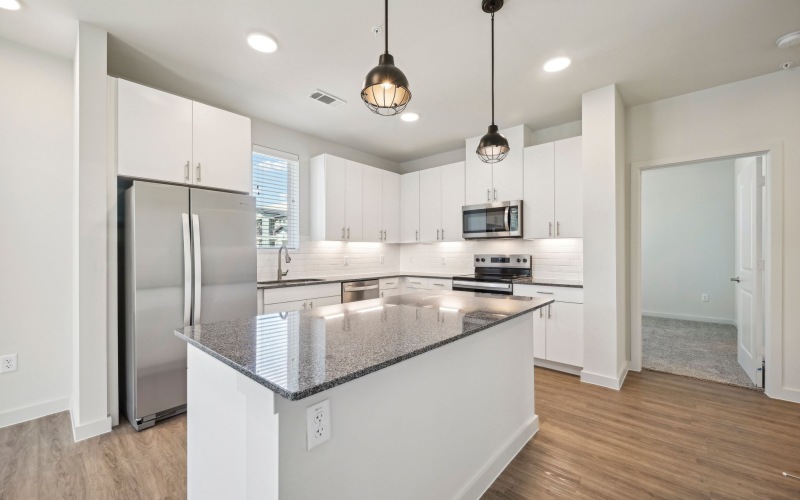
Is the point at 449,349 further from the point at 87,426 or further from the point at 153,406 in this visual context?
the point at 87,426

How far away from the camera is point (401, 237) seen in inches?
207

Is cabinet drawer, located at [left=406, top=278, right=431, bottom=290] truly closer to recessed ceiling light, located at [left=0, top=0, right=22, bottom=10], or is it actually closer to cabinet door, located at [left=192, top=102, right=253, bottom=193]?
cabinet door, located at [left=192, top=102, right=253, bottom=193]

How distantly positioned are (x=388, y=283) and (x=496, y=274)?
1.42 metres

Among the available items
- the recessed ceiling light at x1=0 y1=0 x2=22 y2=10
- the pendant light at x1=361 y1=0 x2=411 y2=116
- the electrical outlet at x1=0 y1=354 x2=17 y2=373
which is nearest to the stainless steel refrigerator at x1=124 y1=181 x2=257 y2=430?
the electrical outlet at x1=0 y1=354 x2=17 y2=373

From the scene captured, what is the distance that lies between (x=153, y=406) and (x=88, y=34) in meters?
2.56

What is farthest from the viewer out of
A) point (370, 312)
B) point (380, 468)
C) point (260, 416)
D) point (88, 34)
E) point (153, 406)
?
point (153, 406)

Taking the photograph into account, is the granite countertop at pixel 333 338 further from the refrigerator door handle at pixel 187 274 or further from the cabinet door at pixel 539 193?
the cabinet door at pixel 539 193

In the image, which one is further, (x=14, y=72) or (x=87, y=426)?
(x=14, y=72)

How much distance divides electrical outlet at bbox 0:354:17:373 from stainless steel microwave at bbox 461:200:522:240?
167 inches

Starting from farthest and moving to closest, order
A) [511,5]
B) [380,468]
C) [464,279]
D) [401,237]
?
[401,237], [464,279], [511,5], [380,468]

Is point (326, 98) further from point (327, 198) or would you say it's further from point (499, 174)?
point (499, 174)

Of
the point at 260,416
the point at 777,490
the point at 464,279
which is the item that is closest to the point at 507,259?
the point at 464,279

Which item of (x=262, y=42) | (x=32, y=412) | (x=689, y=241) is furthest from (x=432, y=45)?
(x=689, y=241)

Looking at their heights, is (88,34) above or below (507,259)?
above
